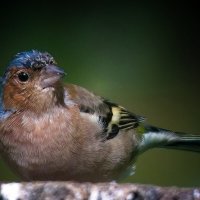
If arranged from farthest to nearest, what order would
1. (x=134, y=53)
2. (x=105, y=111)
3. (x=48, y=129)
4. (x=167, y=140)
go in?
(x=134, y=53), (x=167, y=140), (x=105, y=111), (x=48, y=129)

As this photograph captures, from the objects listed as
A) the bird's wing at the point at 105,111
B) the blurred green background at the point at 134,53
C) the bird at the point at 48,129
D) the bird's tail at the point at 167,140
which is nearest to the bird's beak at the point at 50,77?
the bird at the point at 48,129

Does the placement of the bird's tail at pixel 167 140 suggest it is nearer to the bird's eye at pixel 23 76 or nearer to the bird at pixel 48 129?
the bird at pixel 48 129

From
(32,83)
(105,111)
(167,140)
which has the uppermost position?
(32,83)

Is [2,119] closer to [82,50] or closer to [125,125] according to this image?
[125,125]

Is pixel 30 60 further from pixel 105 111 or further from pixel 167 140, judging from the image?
pixel 167 140

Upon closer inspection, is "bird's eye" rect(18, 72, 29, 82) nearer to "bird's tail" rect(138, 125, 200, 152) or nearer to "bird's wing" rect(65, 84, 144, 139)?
"bird's wing" rect(65, 84, 144, 139)

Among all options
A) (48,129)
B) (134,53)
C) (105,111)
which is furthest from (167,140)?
(48,129)

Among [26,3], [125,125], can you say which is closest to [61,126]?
[125,125]

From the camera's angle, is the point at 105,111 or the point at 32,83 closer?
the point at 32,83
